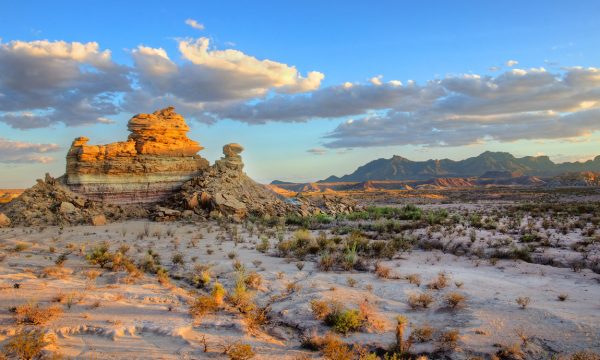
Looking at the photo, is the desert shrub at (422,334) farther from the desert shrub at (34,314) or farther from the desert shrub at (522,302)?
the desert shrub at (34,314)

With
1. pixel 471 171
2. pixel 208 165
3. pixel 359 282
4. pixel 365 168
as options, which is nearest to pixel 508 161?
pixel 471 171

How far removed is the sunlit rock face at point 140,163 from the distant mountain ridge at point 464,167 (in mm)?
139583

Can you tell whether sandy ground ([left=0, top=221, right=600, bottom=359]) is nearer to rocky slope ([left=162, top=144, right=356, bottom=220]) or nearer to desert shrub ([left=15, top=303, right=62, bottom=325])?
desert shrub ([left=15, top=303, right=62, bottom=325])

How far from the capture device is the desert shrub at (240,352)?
4.81 meters

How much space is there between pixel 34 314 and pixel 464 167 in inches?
7149

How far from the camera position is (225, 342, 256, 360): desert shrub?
4.81m

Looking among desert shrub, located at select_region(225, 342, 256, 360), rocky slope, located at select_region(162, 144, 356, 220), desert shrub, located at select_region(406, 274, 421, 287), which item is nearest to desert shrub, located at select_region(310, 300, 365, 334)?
desert shrub, located at select_region(225, 342, 256, 360)

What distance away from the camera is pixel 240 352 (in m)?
4.84

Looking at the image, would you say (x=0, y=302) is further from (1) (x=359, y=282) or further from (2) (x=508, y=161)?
(2) (x=508, y=161)

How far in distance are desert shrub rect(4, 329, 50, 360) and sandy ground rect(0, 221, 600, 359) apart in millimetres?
258

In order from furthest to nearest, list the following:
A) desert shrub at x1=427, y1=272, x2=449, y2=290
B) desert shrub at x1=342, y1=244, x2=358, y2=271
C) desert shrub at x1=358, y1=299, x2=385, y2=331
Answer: desert shrub at x1=342, y1=244, x2=358, y2=271 → desert shrub at x1=427, y1=272, x2=449, y2=290 → desert shrub at x1=358, y1=299, x2=385, y2=331

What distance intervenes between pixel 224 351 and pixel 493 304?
478 centimetres

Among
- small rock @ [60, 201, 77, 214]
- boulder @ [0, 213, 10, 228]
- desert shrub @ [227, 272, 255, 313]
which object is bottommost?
desert shrub @ [227, 272, 255, 313]

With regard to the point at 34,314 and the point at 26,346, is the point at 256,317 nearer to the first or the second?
the point at 26,346
